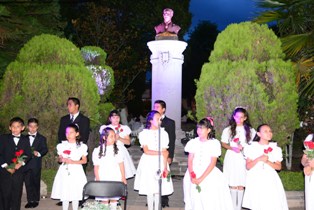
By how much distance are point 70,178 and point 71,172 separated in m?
0.10

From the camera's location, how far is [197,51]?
45500 mm

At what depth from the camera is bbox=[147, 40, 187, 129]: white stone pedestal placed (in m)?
14.1

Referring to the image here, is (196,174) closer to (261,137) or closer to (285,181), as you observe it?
(261,137)

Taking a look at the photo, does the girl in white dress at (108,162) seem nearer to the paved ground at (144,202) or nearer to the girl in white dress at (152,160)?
the girl in white dress at (152,160)

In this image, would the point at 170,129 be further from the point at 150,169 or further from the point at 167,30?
the point at 167,30

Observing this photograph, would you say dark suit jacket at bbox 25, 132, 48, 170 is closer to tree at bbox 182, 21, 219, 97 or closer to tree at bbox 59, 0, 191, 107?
tree at bbox 59, 0, 191, 107

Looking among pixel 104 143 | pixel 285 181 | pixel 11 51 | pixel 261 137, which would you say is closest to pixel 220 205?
pixel 261 137

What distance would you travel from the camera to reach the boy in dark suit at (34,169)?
8.30m

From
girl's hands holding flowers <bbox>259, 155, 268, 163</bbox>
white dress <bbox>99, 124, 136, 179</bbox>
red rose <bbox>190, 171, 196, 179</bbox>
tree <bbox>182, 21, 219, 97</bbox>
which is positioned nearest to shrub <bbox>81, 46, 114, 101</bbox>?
white dress <bbox>99, 124, 136, 179</bbox>

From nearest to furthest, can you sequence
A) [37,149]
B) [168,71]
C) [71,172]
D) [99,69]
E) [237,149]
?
1. [71,172]
2. [237,149]
3. [37,149]
4. [168,71]
5. [99,69]

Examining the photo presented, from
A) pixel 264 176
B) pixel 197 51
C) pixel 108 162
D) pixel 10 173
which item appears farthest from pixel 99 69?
pixel 197 51

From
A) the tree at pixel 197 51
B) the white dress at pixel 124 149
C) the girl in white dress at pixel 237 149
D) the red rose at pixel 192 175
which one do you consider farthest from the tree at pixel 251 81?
the tree at pixel 197 51

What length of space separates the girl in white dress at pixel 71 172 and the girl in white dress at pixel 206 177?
1.75m

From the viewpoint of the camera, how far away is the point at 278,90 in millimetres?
9195
